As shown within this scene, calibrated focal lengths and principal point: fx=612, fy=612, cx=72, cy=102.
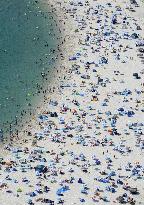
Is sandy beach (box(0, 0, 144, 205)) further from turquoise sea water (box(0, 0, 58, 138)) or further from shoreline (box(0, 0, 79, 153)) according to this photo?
turquoise sea water (box(0, 0, 58, 138))

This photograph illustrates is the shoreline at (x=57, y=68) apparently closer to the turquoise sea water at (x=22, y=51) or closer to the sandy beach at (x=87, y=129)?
the sandy beach at (x=87, y=129)

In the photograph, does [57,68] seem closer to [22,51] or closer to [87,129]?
[22,51]

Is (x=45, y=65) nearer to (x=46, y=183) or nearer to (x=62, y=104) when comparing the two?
(x=62, y=104)

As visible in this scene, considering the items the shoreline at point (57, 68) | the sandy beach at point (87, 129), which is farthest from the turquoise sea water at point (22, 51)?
the sandy beach at point (87, 129)

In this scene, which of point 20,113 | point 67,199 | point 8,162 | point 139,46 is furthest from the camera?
point 139,46

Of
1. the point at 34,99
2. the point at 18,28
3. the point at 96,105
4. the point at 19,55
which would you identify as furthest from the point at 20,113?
the point at 18,28

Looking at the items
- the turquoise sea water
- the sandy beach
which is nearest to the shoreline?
the sandy beach

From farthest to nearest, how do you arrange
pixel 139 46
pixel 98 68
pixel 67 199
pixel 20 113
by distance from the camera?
pixel 139 46, pixel 98 68, pixel 20 113, pixel 67 199
